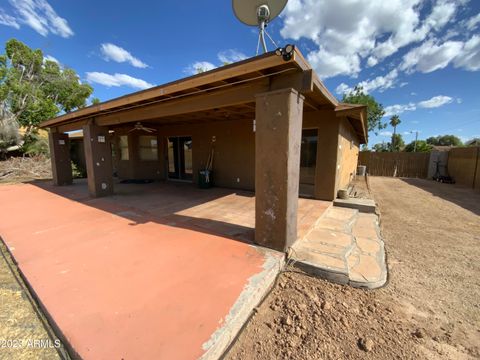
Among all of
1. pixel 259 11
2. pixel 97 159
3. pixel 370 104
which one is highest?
pixel 370 104

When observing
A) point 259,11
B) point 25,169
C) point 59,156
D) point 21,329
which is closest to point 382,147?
point 259,11

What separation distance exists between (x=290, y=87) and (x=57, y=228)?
15.2 ft

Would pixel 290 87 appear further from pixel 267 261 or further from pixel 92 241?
pixel 92 241

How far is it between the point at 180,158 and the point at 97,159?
3.15 meters

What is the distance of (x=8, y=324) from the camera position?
1.72 m

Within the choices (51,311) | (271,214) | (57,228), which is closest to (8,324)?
(51,311)

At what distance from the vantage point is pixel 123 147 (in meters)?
9.13

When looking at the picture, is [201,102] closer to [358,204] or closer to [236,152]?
[236,152]

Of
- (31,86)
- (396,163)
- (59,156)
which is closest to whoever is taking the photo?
(59,156)

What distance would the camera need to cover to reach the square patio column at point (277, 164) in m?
2.54

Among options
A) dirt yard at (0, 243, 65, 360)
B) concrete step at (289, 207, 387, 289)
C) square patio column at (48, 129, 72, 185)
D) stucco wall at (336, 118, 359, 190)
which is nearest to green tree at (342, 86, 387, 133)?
stucco wall at (336, 118, 359, 190)

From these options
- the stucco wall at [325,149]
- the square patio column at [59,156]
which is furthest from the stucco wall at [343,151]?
the square patio column at [59,156]

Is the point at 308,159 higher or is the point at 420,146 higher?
the point at 420,146

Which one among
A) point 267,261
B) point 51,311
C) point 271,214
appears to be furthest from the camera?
point 271,214
